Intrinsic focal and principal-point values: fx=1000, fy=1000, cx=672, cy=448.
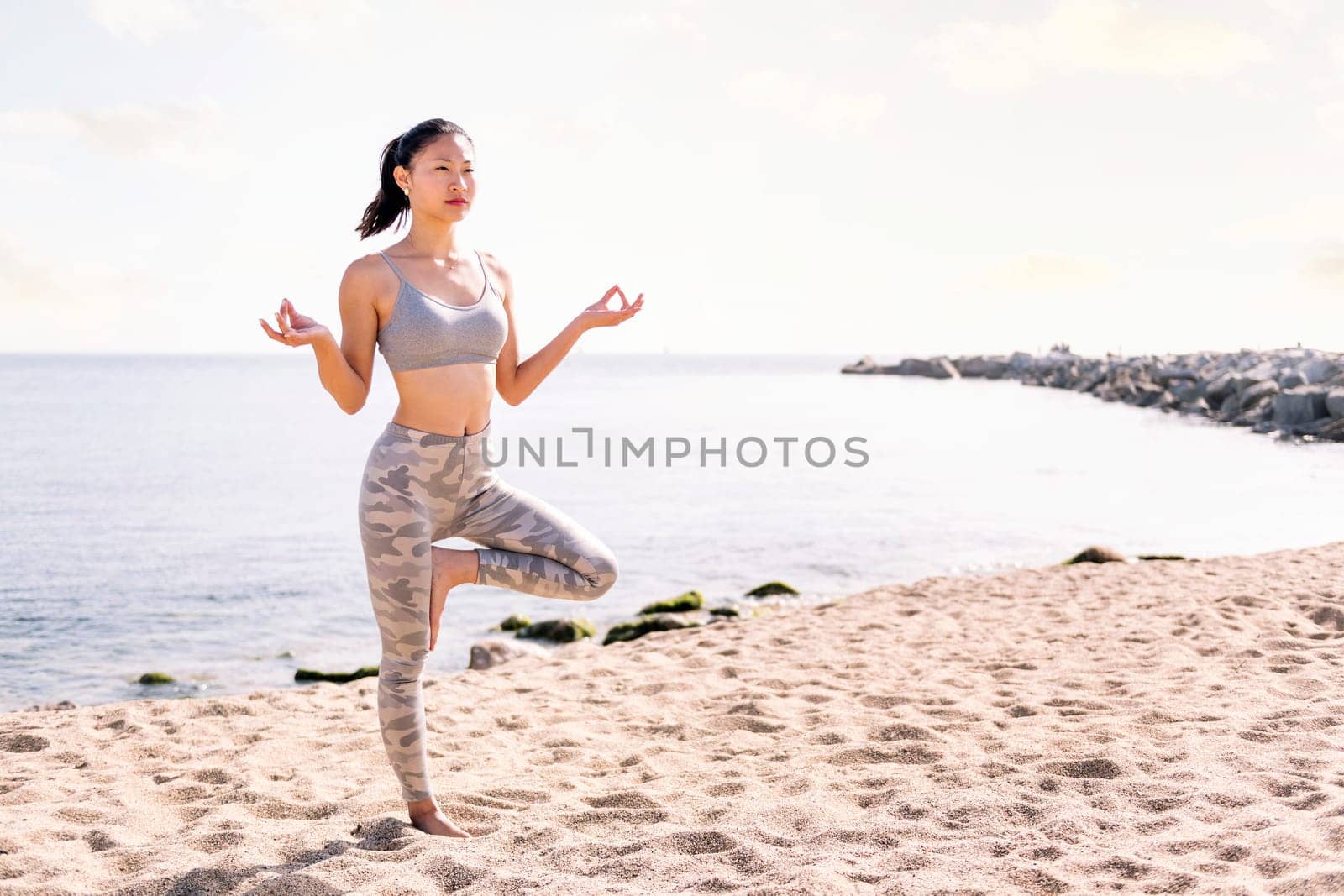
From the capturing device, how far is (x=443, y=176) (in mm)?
3688

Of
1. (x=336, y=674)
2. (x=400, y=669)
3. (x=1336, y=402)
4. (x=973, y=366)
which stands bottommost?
(x=336, y=674)

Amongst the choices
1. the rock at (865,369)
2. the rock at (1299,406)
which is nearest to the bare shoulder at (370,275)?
the rock at (1299,406)

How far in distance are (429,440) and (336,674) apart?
5.82 m

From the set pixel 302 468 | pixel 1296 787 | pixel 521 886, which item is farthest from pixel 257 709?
pixel 302 468

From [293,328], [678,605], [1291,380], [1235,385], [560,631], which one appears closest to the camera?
[293,328]

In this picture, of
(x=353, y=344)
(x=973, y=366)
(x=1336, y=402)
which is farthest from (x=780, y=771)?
(x=973, y=366)

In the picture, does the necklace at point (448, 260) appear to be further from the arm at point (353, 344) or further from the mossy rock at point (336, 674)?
the mossy rock at point (336, 674)

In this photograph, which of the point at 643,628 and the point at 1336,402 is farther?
the point at 1336,402

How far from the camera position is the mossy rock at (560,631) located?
1000 centimetres

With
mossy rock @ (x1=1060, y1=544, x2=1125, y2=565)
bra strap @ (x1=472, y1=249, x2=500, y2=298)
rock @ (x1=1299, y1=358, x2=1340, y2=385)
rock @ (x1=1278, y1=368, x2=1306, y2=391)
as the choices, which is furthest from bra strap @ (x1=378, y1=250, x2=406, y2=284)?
rock @ (x1=1299, y1=358, x2=1340, y2=385)

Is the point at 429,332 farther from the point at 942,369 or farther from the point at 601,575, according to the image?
the point at 942,369

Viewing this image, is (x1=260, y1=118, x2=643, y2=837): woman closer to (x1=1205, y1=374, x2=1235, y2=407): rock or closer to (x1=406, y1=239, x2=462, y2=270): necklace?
(x1=406, y1=239, x2=462, y2=270): necklace

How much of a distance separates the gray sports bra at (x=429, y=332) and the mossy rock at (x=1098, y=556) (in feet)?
28.0

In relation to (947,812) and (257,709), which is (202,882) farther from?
(257,709)
